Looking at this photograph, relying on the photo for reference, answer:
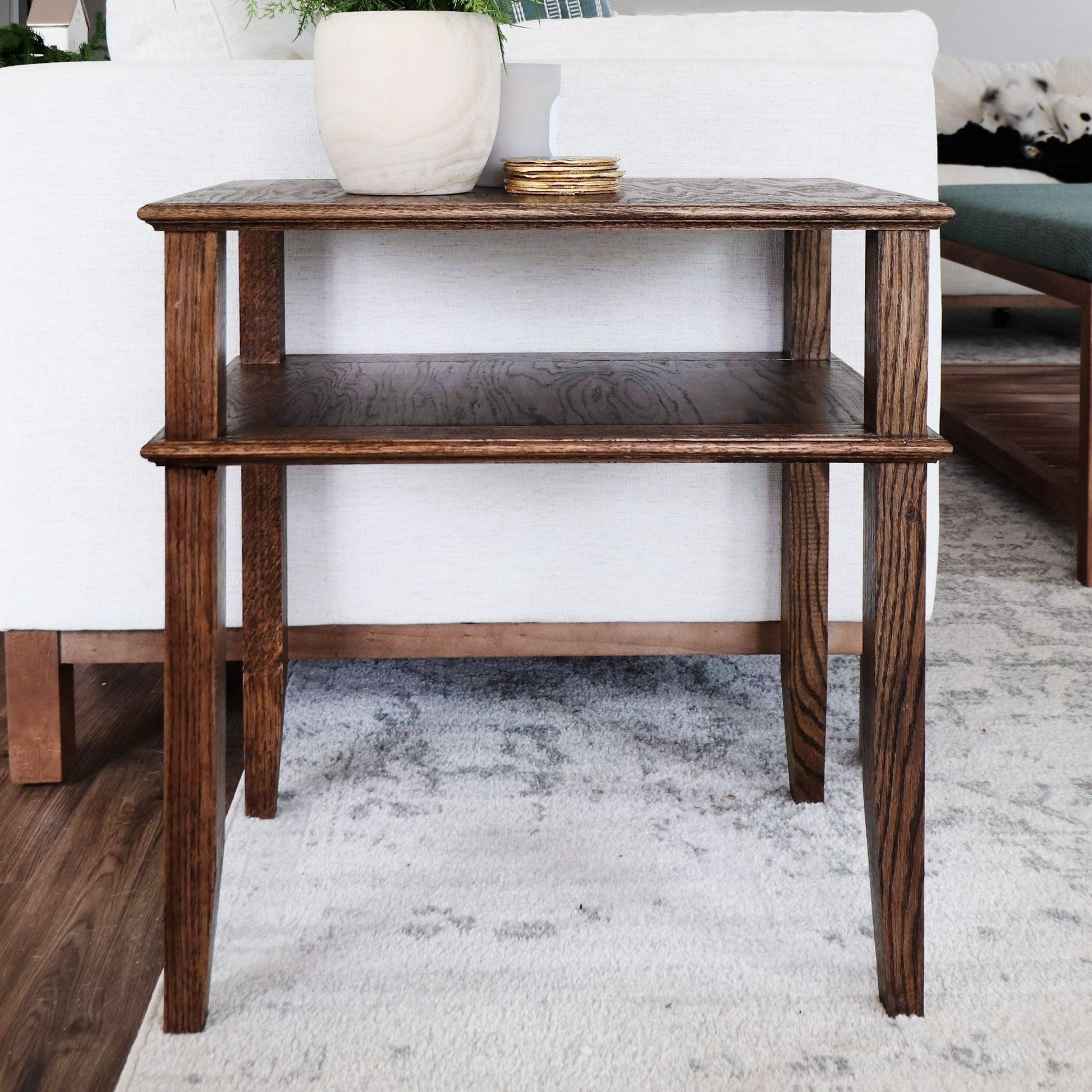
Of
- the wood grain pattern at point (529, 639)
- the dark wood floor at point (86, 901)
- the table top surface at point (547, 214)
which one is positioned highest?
the table top surface at point (547, 214)

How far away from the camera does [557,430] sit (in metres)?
0.86

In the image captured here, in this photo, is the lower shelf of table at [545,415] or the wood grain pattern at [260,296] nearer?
the lower shelf of table at [545,415]

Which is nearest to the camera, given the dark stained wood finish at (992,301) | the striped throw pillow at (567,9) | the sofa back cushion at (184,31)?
the sofa back cushion at (184,31)

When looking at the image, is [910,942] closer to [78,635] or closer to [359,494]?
[359,494]

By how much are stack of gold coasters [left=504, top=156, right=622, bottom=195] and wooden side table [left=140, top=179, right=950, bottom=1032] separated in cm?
3

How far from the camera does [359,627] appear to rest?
1291 millimetres

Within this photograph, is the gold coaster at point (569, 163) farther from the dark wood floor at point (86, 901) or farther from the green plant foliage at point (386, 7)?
the dark wood floor at point (86, 901)

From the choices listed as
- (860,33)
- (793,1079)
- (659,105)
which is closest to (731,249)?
(659,105)

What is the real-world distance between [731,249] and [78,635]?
76cm

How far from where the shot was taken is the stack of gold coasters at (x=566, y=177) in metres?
0.91

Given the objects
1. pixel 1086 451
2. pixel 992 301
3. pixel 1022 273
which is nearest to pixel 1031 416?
pixel 1022 273

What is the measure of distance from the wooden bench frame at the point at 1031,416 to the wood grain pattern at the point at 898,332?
121cm

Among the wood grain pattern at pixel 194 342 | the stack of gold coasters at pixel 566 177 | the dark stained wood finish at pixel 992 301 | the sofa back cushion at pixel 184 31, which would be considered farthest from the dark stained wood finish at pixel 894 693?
the dark stained wood finish at pixel 992 301

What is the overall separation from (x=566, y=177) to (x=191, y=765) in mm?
502
